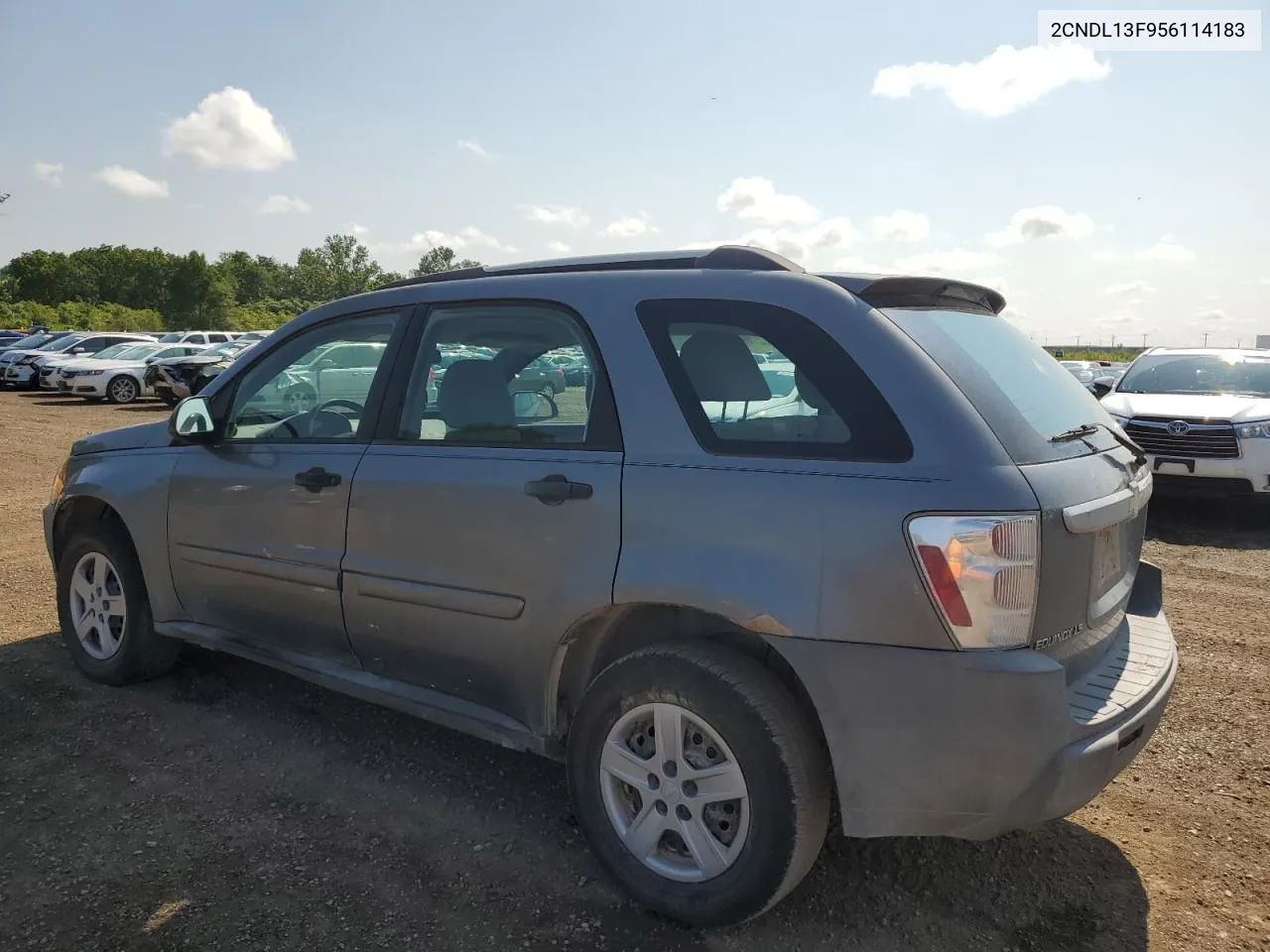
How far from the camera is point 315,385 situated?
3.71m

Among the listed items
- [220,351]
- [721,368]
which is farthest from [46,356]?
[721,368]

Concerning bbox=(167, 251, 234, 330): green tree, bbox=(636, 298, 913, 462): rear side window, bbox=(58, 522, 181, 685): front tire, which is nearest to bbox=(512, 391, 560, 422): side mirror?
bbox=(636, 298, 913, 462): rear side window

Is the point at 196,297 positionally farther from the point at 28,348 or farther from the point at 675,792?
the point at 675,792

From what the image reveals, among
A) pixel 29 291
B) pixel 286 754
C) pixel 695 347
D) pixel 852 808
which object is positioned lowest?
A: pixel 286 754

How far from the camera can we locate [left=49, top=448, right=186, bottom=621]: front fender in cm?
395

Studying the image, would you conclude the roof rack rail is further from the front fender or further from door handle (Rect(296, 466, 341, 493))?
the front fender

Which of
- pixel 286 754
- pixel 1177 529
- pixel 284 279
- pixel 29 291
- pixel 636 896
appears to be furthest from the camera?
pixel 284 279

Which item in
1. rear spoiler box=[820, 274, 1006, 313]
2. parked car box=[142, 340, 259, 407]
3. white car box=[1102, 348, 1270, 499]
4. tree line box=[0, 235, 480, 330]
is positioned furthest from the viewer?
tree line box=[0, 235, 480, 330]

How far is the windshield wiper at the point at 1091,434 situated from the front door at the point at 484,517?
1.25m

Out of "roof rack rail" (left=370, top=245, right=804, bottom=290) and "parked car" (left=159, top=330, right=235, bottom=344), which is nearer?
"roof rack rail" (left=370, top=245, right=804, bottom=290)

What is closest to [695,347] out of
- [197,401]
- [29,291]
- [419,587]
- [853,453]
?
[853,453]

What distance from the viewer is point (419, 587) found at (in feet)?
9.97

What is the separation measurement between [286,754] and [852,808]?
236 cm

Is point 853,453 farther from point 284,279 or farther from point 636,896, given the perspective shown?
point 284,279
